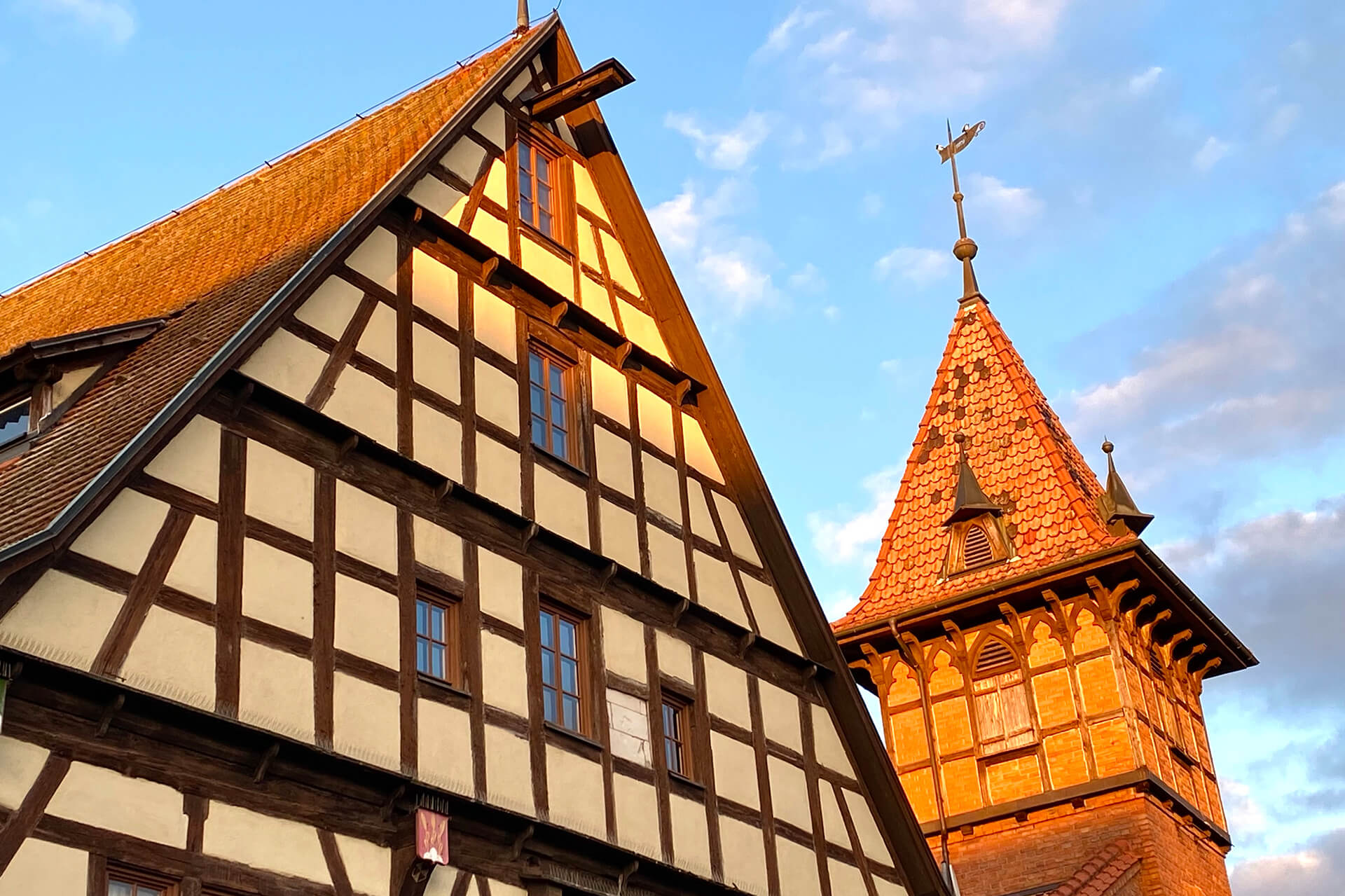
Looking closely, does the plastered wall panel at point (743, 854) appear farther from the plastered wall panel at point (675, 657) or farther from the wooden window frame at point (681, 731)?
the plastered wall panel at point (675, 657)

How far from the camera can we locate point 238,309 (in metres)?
14.8

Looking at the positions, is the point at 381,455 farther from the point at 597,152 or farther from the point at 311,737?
the point at 597,152

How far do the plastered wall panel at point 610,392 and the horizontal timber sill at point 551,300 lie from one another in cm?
11

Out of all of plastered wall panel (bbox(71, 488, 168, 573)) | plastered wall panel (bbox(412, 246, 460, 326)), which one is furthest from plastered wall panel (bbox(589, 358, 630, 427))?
plastered wall panel (bbox(71, 488, 168, 573))

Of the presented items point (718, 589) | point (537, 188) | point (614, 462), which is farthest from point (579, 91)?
point (718, 589)

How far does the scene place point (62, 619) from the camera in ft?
38.4

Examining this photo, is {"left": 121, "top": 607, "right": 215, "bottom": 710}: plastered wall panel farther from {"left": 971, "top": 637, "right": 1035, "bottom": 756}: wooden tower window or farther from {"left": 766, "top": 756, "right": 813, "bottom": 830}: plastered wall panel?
{"left": 971, "top": 637, "right": 1035, "bottom": 756}: wooden tower window

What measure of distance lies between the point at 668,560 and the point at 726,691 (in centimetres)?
141

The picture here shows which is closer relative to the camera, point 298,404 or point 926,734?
point 298,404

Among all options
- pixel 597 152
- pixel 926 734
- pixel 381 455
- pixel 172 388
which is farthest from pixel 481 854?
pixel 926 734

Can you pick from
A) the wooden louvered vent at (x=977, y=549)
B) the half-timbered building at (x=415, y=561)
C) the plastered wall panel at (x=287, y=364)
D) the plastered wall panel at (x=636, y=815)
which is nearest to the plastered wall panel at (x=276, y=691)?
the half-timbered building at (x=415, y=561)

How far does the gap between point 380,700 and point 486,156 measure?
6484mm

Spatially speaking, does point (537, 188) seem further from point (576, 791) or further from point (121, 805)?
point (121, 805)

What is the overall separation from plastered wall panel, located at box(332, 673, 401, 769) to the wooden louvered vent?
55.4 feet
